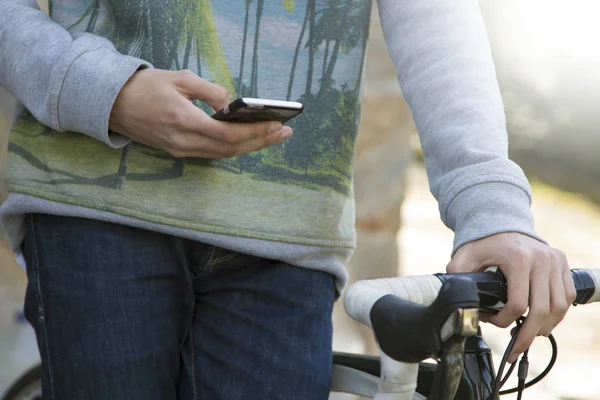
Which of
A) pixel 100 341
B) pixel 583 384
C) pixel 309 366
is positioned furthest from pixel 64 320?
pixel 583 384

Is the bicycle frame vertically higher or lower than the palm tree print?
lower

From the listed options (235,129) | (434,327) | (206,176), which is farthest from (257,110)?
(434,327)

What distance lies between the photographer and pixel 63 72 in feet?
3.20

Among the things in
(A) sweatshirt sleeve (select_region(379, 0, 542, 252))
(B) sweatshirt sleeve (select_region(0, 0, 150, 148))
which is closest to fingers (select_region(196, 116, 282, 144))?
(B) sweatshirt sleeve (select_region(0, 0, 150, 148))

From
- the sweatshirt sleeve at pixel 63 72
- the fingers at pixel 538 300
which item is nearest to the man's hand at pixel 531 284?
the fingers at pixel 538 300

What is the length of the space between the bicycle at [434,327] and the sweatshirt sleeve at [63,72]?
1.19 feet

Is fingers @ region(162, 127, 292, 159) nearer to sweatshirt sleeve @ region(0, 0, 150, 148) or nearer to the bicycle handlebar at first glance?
sweatshirt sleeve @ region(0, 0, 150, 148)

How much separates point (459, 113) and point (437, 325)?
1.27 feet

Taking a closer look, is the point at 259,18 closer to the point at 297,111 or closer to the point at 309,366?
the point at 297,111

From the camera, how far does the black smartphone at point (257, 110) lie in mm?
888

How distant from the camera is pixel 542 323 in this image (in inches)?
34.3

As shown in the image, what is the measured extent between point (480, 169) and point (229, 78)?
0.35 metres

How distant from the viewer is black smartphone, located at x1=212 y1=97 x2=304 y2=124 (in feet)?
2.91

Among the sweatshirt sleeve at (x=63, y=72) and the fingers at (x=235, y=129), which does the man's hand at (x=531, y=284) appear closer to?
the fingers at (x=235, y=129)
